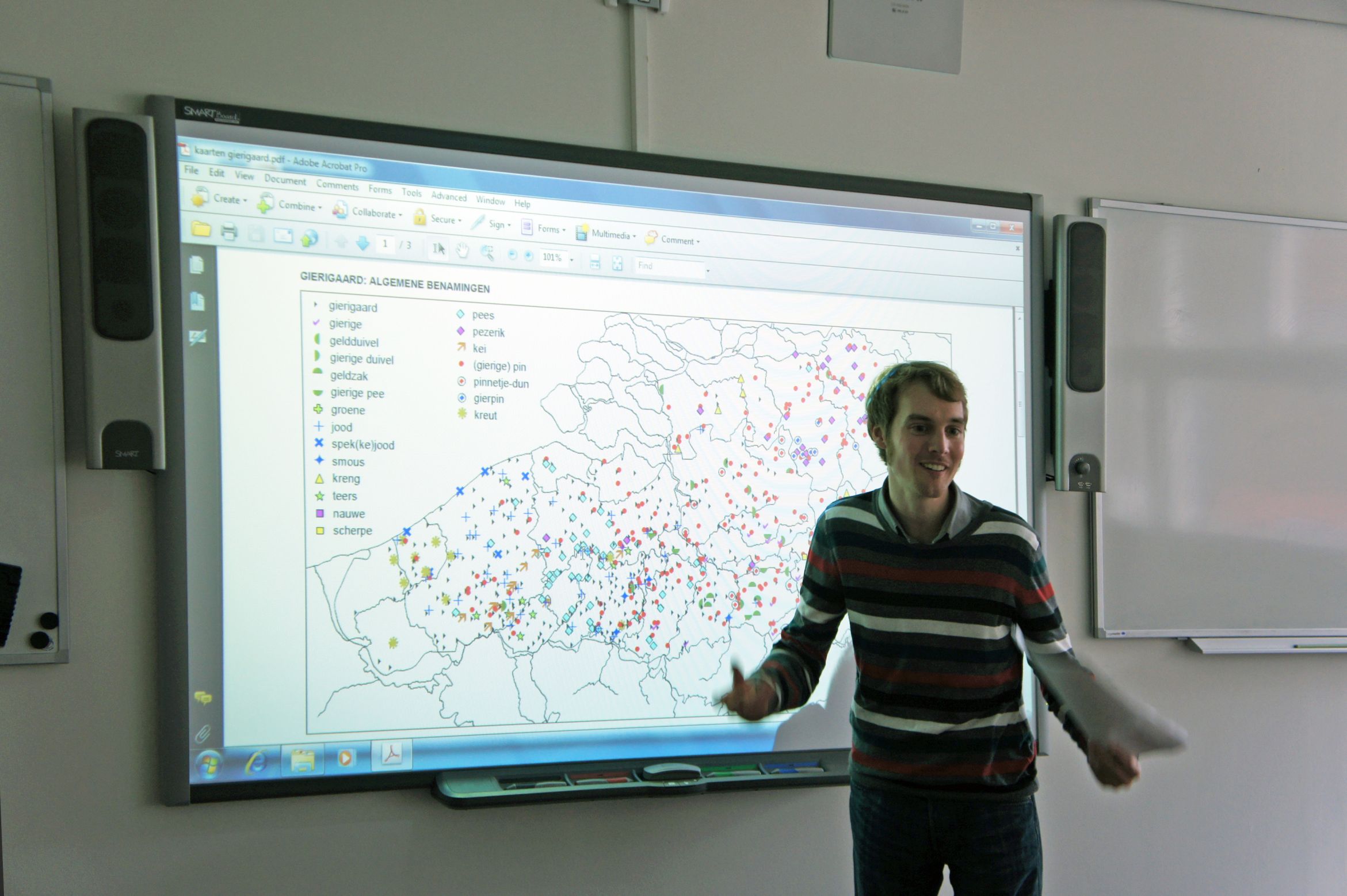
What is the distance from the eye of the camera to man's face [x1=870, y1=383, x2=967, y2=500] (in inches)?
64.5

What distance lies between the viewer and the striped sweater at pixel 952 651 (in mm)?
1573

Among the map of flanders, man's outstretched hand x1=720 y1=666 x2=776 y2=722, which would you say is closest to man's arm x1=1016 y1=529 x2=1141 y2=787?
man's outstretched hand x1=720 y1=666 x2=776 y2=722

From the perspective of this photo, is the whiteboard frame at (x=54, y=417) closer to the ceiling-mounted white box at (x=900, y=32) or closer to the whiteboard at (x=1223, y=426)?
the ceiling-mounted white box at (x=900, y=32)

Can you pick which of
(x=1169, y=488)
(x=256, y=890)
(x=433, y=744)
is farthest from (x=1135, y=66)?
(x=256, y=890)

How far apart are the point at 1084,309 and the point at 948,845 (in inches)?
58.0

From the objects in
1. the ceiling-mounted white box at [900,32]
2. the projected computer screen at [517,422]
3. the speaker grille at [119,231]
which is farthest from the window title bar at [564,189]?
the ceiling-mounted white box at [900,32]

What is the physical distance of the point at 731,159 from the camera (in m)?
2.31

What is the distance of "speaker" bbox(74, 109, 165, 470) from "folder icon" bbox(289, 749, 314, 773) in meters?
0.62

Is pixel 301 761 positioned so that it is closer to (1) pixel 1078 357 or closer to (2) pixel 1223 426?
(1) pixel 1078 357

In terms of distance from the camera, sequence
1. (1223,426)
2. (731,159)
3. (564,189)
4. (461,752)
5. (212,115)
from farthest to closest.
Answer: (1223,426) < (731,159) < (564,189) < (461,752) < (212,115)

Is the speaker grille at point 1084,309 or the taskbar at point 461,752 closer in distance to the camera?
the taskbar at point 461,752

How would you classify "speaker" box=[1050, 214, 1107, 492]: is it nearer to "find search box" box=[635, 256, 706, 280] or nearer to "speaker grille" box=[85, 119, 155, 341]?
"find search box" box=[635, 256, 706, 280]

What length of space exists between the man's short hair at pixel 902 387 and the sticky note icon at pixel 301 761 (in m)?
1.28

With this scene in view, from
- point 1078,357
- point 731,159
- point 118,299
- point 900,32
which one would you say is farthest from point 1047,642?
point 118,299
